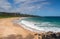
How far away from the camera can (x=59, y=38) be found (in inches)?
360

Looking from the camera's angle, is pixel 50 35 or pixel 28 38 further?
pixel 28 38

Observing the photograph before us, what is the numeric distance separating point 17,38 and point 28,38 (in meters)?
0.68

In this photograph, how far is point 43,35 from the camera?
28.4 ft

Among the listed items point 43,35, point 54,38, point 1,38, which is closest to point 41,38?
point 43,35

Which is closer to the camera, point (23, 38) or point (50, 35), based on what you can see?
point (50, 35)

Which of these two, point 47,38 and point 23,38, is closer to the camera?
point 47,38

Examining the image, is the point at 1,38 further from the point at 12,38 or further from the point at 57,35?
the point at 57,35

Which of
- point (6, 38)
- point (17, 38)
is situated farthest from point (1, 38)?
point (17, 38)

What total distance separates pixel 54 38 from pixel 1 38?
2898 millimetres

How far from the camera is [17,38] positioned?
932 cm

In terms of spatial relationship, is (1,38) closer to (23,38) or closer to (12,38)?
(12,38)

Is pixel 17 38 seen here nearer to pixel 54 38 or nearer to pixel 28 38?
pixel 28 38

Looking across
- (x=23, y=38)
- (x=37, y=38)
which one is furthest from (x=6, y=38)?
(x=37, y=38)

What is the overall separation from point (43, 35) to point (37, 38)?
42cm
